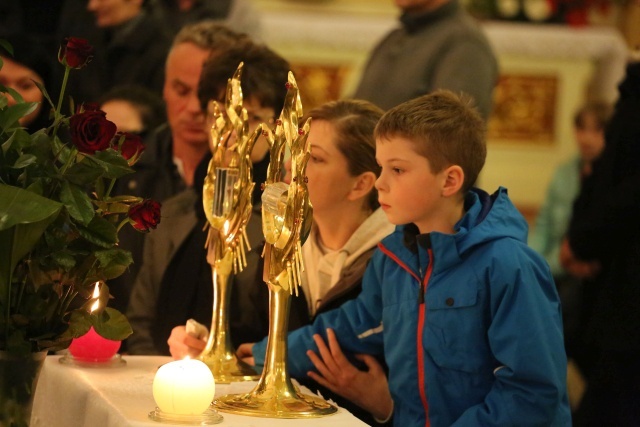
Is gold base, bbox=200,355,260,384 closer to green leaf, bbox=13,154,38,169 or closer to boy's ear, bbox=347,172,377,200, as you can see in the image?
boy's ear, bbox=347,172,377,200

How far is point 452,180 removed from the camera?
8.61 feet

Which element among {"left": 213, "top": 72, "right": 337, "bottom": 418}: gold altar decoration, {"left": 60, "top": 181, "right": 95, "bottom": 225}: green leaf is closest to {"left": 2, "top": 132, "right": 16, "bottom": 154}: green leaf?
{"left": 60, "top": 181, "right": 95, "bottom": 225}: green leaf

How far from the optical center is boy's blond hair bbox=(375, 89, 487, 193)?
8.52ft

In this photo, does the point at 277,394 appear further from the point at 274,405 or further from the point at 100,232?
the point at 100,232

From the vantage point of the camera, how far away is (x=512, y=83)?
7258mm

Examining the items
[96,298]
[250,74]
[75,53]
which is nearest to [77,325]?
[96,298]

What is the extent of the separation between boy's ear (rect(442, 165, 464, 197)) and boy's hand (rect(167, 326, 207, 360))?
609 mm

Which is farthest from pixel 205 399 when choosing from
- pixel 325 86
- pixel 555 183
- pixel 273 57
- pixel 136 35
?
pixel 325 86

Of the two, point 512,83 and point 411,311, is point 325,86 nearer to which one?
point 512,83

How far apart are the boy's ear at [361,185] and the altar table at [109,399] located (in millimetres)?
575

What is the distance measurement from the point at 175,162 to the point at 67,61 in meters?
1.91

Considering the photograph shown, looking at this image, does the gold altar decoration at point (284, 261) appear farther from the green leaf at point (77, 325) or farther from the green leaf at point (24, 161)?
the green leaf at point (24, 161)

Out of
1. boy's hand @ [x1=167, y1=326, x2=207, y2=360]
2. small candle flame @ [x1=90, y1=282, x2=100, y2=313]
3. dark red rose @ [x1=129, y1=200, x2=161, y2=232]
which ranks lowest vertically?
boy's hand @ [x1=167, y1=326, x2=207, y2=360]

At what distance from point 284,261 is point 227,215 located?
13.6 inches
